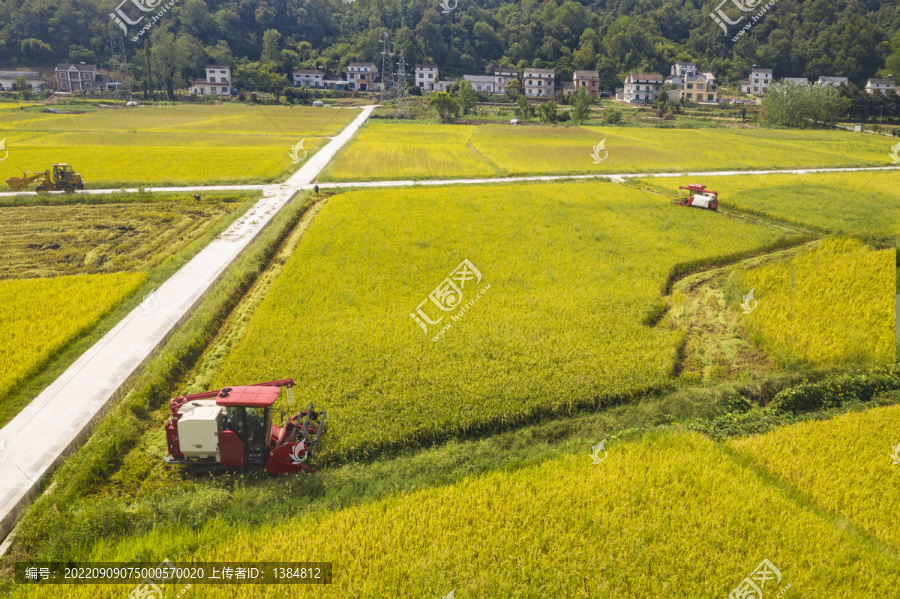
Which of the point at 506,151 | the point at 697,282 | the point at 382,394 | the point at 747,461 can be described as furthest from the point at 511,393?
the point at 506,151

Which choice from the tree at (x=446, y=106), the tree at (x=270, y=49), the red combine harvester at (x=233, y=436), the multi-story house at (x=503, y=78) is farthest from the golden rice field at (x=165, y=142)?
the multi-story house at (x=503, y=78)

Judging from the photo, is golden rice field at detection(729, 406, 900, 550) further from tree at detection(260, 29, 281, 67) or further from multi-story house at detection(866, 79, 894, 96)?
tree at detection(260, 29, 281, 67)

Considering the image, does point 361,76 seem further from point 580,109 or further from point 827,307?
point 827,307

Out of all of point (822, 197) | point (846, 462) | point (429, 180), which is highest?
point (429, 180)

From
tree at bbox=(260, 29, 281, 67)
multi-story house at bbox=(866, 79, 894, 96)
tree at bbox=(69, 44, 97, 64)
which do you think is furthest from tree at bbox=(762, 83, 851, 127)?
tree at bbox=(69, 44, 97, 64)

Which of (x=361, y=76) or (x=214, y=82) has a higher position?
(x=361, y=76)

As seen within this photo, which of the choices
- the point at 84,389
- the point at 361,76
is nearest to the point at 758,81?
the point at 361,76
